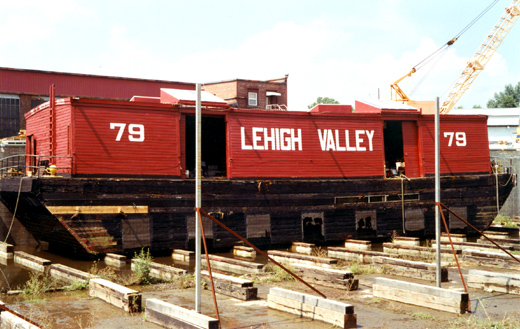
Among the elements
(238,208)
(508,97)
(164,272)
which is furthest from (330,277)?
(508,97)

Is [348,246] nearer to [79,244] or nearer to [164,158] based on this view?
[164,158]

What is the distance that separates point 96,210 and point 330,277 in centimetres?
955

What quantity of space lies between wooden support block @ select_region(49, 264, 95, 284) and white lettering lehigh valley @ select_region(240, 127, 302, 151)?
9488mm

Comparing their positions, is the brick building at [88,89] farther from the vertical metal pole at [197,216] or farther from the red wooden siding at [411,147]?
the vertical metal pole at [197,216]

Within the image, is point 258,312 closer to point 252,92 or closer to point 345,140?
point 345,140

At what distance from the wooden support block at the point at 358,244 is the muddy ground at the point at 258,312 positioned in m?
8.78

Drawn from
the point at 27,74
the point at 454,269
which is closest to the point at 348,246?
the point at 454,269

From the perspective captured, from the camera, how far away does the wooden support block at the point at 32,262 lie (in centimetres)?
1650

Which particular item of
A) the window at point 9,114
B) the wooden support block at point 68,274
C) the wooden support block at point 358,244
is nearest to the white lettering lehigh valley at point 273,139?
the wooden support block at point 358,244

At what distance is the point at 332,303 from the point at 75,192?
1198cm

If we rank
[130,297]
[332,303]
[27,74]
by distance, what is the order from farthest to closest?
1. [27,74]
2. [130,297]
3. [332,303]

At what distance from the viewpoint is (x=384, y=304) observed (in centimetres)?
1149

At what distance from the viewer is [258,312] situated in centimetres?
1077

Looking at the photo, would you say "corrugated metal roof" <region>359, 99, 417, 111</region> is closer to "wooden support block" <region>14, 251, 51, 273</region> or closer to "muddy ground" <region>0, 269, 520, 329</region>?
"muddy ground" <region>0, 269, 520, 329</region>
